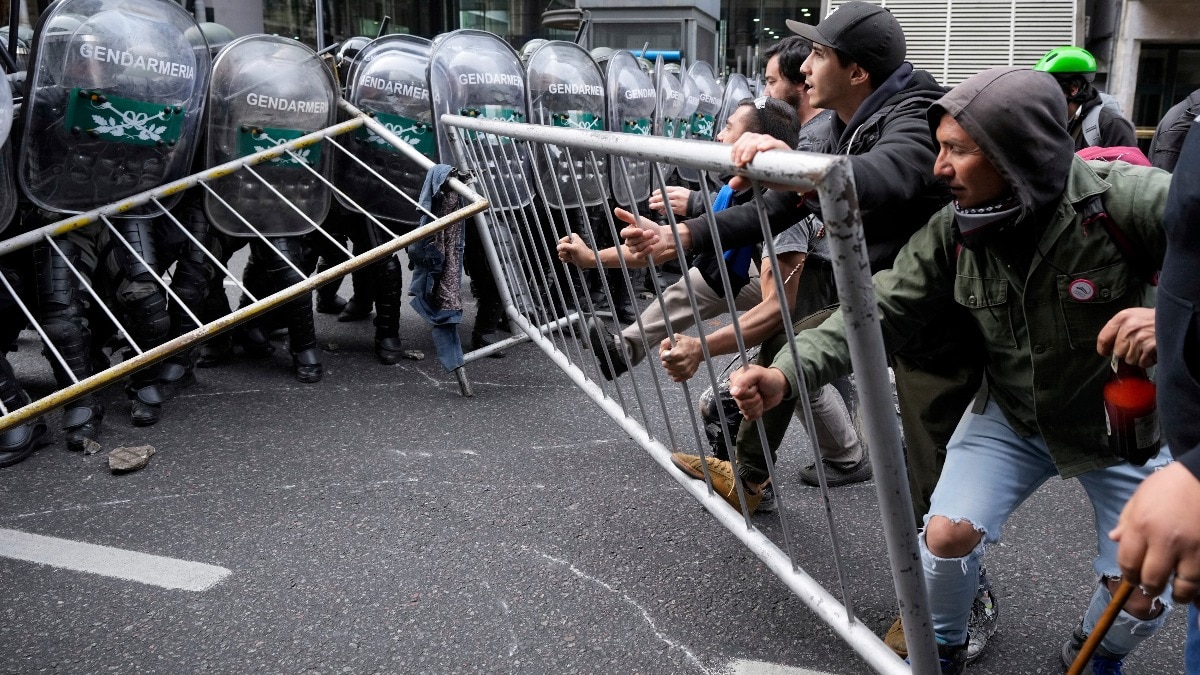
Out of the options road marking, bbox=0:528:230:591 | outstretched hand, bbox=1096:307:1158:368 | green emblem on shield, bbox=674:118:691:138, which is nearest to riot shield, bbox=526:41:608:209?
green emblem on shield, bbox=674:118:691:138

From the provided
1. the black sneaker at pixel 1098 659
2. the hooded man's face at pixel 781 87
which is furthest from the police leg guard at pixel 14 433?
the black sneaker at pixel 1098 659

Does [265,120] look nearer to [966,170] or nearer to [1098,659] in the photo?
[966,170]

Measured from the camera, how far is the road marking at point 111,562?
2799 millimetres

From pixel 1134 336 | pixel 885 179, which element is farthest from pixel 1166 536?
pixel 885 179

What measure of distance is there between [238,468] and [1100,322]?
3110 millimetres

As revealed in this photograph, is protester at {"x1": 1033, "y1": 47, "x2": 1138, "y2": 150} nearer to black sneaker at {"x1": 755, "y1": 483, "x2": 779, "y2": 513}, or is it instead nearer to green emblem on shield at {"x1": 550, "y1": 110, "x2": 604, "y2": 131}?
green emblem on shield at {"x1": 550, "y1": 110, "x2": 604, "y2": 131}

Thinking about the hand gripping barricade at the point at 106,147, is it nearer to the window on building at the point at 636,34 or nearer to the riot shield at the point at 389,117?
the riot shield at the point at 389,117

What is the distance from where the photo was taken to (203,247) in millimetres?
3826

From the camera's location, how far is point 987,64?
526 inches

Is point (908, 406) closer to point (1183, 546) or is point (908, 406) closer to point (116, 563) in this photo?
point (1183, 546)

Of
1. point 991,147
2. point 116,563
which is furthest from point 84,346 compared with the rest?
point 991,147

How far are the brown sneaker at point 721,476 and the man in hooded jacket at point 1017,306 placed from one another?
0.69 m

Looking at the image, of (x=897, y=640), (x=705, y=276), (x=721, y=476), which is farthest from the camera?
(x=705, y=276)

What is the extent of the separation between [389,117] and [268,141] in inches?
28.5
